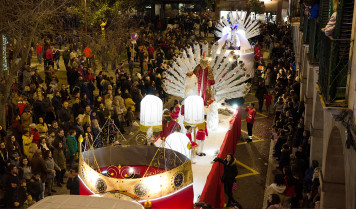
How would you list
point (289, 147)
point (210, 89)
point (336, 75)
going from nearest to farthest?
point (336, 75), point (289, 147), point (210, 89)

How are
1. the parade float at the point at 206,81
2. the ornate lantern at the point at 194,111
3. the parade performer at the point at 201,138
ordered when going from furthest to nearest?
the parade float at the point at 206,81, the parade performer at the point at 201,138, the ornate lantern at the point at 194,111

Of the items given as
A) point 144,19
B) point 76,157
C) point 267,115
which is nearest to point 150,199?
point 76,157

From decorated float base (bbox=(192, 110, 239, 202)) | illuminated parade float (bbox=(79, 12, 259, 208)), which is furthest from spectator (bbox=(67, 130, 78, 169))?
decorated float base (bbox=(192, 110, 239, 202))

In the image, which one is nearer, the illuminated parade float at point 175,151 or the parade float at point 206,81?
the illuminated parade float at point 175,151

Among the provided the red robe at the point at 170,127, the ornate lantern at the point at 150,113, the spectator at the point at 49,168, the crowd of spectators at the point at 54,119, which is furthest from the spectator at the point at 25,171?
the red robe at the point at 170,127

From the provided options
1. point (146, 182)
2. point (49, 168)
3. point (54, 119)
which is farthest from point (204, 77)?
point (146, 182)

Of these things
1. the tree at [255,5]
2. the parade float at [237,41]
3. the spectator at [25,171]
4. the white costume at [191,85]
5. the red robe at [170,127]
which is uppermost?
the tree at [255,5]

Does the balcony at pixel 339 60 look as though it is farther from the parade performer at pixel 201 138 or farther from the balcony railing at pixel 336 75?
the parade performer at pixel 201 138

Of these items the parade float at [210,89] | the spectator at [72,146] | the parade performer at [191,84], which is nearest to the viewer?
the spectator at [72,146]

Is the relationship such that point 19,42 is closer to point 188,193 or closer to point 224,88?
point 224,88

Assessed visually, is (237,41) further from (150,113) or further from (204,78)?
(150,113)

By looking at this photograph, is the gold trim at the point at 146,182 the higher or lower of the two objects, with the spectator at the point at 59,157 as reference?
higher

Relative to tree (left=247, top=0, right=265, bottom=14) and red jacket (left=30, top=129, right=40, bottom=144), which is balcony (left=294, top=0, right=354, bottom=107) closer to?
red jacket (left=30, top=129, right=40, bottom=144)

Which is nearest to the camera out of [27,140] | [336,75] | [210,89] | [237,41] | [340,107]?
[340,107]
